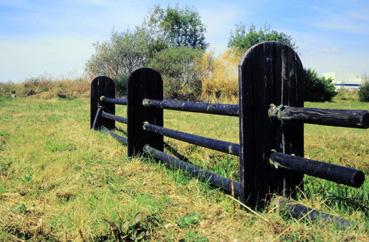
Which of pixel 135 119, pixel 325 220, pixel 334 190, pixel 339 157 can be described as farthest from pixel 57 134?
pixel 325 220

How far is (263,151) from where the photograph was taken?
114 inches

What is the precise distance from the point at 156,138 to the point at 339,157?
248 centimetres

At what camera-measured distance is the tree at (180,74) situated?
22297 millimetres

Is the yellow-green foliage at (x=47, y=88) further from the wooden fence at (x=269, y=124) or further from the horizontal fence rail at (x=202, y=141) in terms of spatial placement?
the wooden fence at (x=269, y=124)

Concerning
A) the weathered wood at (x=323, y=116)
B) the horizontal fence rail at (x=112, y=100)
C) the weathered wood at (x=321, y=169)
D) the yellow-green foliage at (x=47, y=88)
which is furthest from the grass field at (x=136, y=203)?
the yellow-green foliage at (x=47, y=88)

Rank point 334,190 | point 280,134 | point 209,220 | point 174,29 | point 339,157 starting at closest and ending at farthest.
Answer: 1. point 209,220
2. point 280,134
3. point 334,190
4. point 339,157
5. point 174,29

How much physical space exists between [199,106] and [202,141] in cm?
31

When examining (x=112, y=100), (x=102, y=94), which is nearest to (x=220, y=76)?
(x=102, y=94)

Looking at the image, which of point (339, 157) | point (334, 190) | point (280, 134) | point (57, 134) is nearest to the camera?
point (280, 134)

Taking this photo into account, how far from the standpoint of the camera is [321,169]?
8.09 ft

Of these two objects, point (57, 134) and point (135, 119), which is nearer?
point (135, 119)

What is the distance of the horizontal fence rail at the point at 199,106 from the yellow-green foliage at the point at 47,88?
20.9 m

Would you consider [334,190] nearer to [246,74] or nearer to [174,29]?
[246,74]

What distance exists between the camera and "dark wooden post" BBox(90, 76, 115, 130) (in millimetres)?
7926
